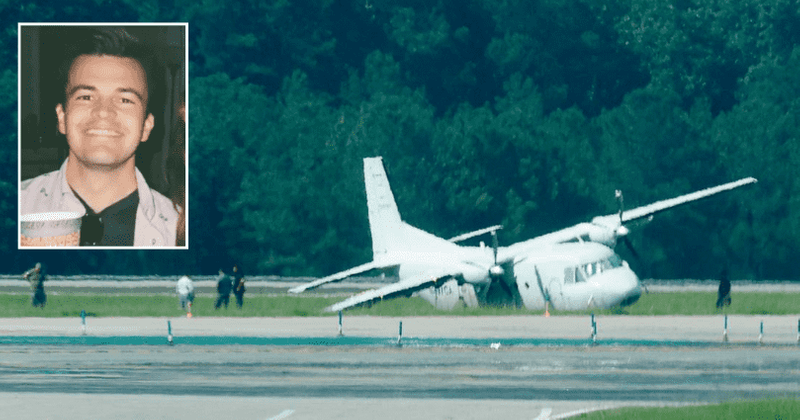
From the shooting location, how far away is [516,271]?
4688cm

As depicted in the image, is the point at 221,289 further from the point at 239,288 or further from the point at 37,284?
the point at 37,284

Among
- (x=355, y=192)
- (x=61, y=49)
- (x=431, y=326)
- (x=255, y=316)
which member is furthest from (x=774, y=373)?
(x=355, y=192)

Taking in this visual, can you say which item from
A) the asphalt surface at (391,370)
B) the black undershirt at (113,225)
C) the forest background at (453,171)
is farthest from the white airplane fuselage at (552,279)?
the forest background at (453,171)

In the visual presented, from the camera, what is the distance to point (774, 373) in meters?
27.0

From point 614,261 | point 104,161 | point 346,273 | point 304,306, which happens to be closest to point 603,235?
point 614,261

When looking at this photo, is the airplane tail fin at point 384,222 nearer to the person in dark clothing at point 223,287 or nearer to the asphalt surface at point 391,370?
the person in dark clothing at point 223,287

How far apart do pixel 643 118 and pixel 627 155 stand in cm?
206

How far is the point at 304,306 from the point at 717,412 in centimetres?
3326

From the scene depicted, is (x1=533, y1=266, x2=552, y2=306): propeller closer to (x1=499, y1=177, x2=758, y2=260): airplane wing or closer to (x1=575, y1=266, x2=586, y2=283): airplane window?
(x1=499, y1=177, x2=758, y2=260): airplane wing

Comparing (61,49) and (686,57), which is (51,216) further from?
(686,57)

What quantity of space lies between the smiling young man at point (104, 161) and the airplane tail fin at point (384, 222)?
8.16m

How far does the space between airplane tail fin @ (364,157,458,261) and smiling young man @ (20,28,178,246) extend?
8164 millimetres

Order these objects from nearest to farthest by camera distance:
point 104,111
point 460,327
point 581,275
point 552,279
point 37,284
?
point 460,327
point 581,275
point 552,279
point 37,284
point 104,111

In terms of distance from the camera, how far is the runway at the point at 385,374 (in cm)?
2162
